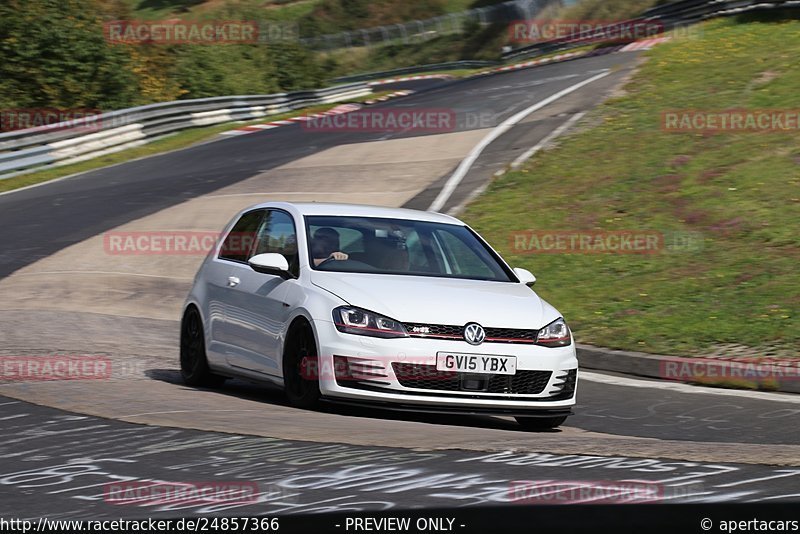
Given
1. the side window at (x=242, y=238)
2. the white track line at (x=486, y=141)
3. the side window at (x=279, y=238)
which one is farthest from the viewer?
the white track line at (x=486, y=141)

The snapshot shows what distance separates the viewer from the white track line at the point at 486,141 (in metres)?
21.0

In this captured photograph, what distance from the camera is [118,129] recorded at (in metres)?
32.7

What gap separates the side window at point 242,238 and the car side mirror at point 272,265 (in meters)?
0.96

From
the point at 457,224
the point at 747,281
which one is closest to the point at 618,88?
the point at 747,281

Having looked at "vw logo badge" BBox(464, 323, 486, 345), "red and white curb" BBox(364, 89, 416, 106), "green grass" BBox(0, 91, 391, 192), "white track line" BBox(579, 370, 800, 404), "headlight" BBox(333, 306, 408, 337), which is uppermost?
"headlight" BBox(333, 306, 408, 337)

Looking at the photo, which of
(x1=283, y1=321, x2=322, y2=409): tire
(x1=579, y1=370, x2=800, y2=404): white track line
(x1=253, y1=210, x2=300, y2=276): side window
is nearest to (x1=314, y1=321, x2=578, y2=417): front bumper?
(x1=283, y1=321, x2=322, y2=409): tire

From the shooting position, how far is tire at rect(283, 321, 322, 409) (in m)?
8.56

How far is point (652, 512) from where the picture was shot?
16.9ft

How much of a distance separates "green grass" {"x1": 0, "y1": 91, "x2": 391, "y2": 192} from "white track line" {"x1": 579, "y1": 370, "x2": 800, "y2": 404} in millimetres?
18301

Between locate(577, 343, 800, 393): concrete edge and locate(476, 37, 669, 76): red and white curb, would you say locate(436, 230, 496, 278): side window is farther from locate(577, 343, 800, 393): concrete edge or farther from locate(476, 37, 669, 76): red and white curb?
locate(476, 37, 669, 76): red and white curb

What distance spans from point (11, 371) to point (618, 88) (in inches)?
816

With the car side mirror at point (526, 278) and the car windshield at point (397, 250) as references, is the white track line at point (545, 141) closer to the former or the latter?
the car windshield at point (397, 250)

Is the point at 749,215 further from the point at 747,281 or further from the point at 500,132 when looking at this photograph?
the point at 500,132

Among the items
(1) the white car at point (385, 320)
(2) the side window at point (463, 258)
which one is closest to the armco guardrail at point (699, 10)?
(2) the side window at point (463, 258)
